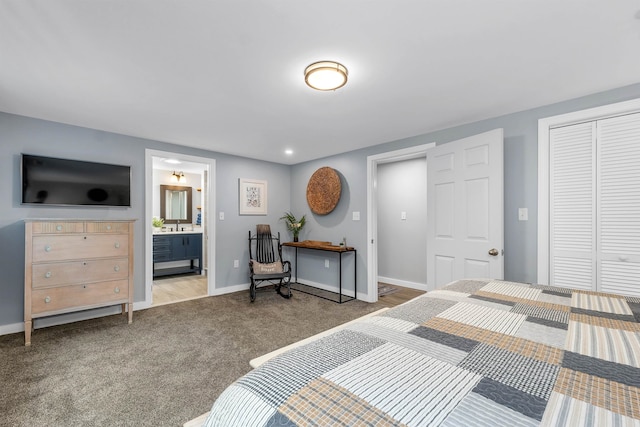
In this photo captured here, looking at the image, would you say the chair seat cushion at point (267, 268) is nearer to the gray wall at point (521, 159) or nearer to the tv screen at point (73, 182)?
the tv screen at point (73, 182)

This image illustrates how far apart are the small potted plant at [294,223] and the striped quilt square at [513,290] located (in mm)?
3484

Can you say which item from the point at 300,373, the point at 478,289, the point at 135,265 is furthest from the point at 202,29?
the point at 135,265

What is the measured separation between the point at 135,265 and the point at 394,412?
3.86m

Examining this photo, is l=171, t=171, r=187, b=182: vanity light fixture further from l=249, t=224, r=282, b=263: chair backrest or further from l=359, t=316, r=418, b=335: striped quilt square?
l=359, t=316, r=418, b=335: striped quilt square

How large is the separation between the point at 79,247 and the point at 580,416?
372cm

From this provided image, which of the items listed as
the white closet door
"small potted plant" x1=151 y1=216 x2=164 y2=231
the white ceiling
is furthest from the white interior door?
"small potted plant" x1=151 y1=216 x2=164 y2=231

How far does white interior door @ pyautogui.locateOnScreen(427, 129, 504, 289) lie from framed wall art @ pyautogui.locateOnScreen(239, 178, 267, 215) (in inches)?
110

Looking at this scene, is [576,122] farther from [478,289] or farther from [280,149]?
[280,149]

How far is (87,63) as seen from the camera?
1.89m

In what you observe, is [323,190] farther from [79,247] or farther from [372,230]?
[79,247]

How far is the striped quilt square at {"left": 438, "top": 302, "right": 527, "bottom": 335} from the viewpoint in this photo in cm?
108

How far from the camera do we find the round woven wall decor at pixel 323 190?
4.43 m

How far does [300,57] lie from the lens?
183 centimetres

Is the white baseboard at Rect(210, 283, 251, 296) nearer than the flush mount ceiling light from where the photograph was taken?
No
